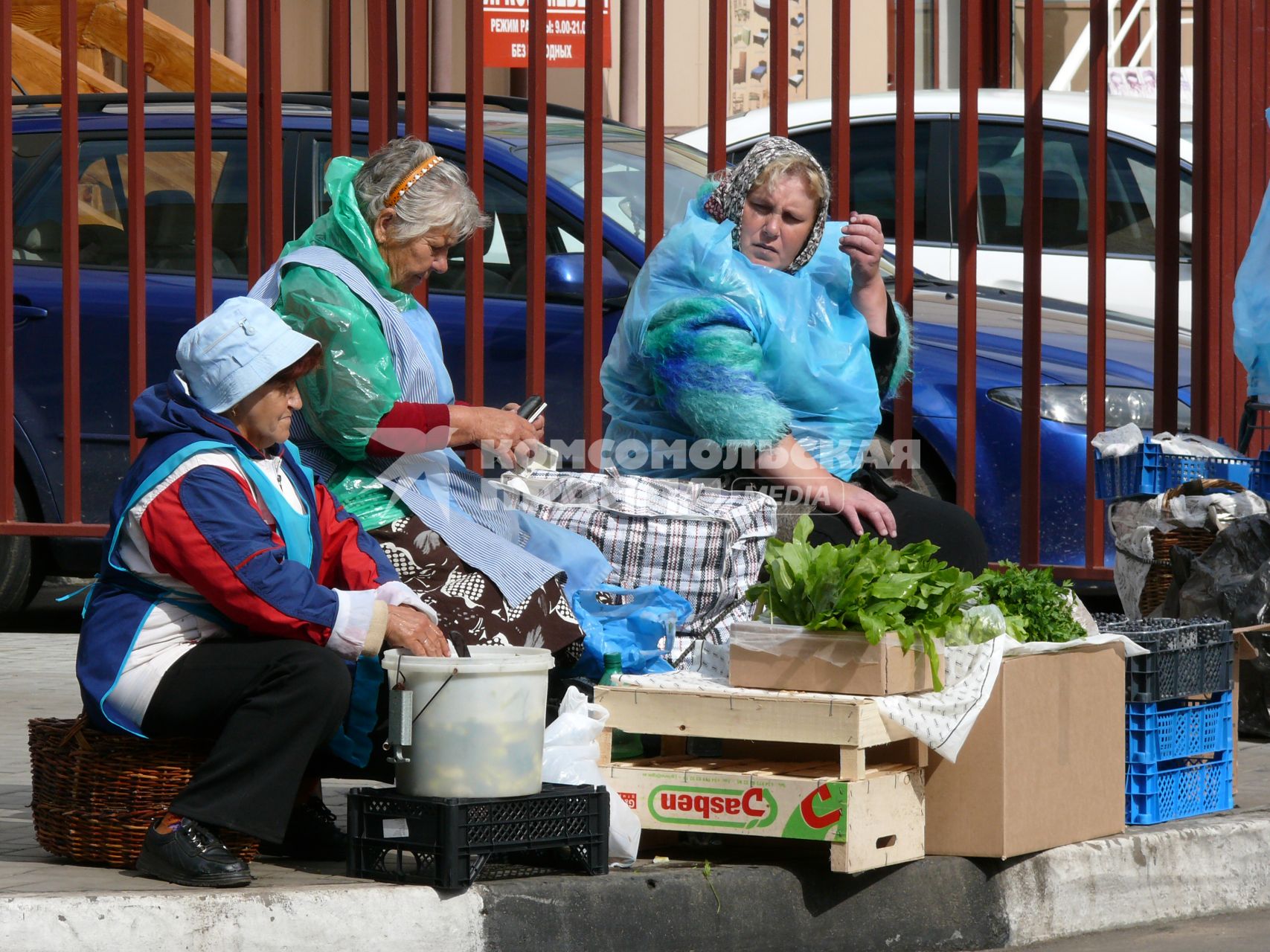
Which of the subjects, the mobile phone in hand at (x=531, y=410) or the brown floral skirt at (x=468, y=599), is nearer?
the brown floral skirt at (x=468, y=599)

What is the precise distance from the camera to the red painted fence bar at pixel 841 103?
5.54 metres

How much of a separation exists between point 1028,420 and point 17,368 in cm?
340

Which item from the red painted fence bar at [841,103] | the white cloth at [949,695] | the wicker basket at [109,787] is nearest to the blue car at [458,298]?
the red painted fence bar at [841,103]

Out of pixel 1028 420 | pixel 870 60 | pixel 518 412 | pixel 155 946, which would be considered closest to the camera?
pixel 155 946

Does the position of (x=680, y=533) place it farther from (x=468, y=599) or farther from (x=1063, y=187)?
(x=1063, y=187)

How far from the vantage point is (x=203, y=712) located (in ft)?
11.3

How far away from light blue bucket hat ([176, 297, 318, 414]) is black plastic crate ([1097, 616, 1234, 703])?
1967 millimetres

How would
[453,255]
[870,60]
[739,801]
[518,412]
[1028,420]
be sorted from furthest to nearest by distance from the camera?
[870,60] → [453,255] → [1028,420] → [518,412] → [739,801]

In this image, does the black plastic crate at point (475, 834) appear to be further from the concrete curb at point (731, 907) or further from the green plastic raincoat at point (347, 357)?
the green plastic raincoat at point (347, 357)

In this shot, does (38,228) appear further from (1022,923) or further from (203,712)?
(1022,923)

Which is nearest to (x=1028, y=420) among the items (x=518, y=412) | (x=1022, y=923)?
(x=518, y=412)

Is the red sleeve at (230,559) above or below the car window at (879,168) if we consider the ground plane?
below

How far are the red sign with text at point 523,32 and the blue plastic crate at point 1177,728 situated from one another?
19.3ft

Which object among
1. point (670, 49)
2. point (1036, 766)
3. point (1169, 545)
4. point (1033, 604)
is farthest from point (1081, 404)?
point (670, 49)
